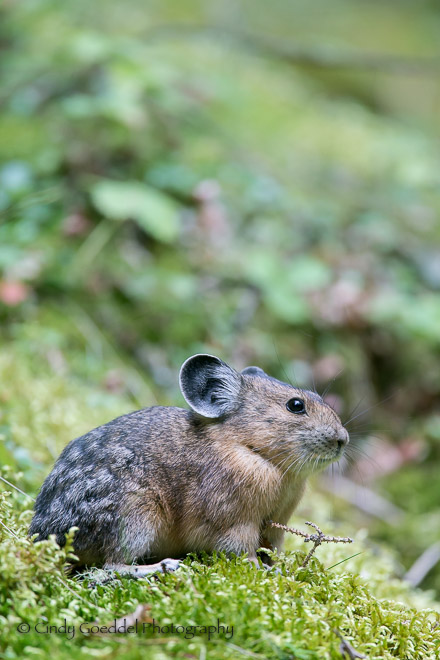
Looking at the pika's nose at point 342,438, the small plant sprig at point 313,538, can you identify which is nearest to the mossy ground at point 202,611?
the small plant sprig at point 313,538

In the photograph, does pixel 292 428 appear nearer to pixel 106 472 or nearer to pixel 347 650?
pixel 106 472

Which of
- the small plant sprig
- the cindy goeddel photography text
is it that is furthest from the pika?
the cindy goeddel photography text

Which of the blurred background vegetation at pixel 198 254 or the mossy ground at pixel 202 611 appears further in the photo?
the blurred background vegetation at pixel 198 254

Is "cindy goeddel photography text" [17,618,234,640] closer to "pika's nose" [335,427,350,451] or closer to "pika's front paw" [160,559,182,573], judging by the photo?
"pika's front paw" [160,559,182,573]

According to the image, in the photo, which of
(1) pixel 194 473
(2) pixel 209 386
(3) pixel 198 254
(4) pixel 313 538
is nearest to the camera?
(4) pixel 313 538

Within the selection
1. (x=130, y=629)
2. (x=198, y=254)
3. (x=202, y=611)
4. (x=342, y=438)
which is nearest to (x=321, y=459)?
(x=342, y=438)

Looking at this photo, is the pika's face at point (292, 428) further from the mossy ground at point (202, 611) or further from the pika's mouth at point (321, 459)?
the mossy ground at point (202, 611)

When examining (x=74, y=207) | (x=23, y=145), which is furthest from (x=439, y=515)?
(x=23, y=145)
